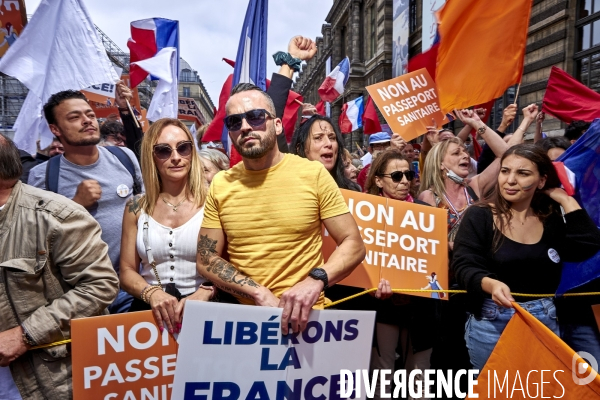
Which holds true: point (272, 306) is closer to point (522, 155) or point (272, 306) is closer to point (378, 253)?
point (378, 253)

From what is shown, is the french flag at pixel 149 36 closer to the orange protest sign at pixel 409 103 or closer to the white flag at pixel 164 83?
the white flag at pixel 164 83

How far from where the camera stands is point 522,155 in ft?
9.27

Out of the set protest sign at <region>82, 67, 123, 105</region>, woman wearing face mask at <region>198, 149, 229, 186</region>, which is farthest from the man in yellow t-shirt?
protest sign at <region>82, 67, 123, 105</region>

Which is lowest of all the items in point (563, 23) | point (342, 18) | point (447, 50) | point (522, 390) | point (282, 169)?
point (522, 390)

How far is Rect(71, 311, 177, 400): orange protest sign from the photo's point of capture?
2174 millimetres

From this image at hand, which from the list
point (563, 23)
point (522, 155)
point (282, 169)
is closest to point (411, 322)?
point (522, 155)

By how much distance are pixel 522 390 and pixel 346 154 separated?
2.17 metres

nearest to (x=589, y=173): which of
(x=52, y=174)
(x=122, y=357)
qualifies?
(x=122, y=357)

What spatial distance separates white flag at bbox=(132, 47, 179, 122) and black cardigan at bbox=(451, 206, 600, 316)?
132 inches

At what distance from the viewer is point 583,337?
279 cm

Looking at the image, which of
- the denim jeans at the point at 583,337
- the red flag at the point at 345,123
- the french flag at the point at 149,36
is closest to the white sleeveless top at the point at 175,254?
the denim jeans at the point at 583,337

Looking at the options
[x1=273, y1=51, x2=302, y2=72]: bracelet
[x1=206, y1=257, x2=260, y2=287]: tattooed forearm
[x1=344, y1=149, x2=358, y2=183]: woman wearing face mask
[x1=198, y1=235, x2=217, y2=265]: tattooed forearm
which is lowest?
[x1=206, y1=257, x2=260, y2=287]: tattooed forearm

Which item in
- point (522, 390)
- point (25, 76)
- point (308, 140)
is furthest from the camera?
point (25, 76)

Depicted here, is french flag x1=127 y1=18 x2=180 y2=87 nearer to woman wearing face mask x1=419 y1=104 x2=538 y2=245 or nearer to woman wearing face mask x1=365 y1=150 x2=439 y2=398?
woman wearing face mask x1=419 y1=104 x2=538 y2=245
